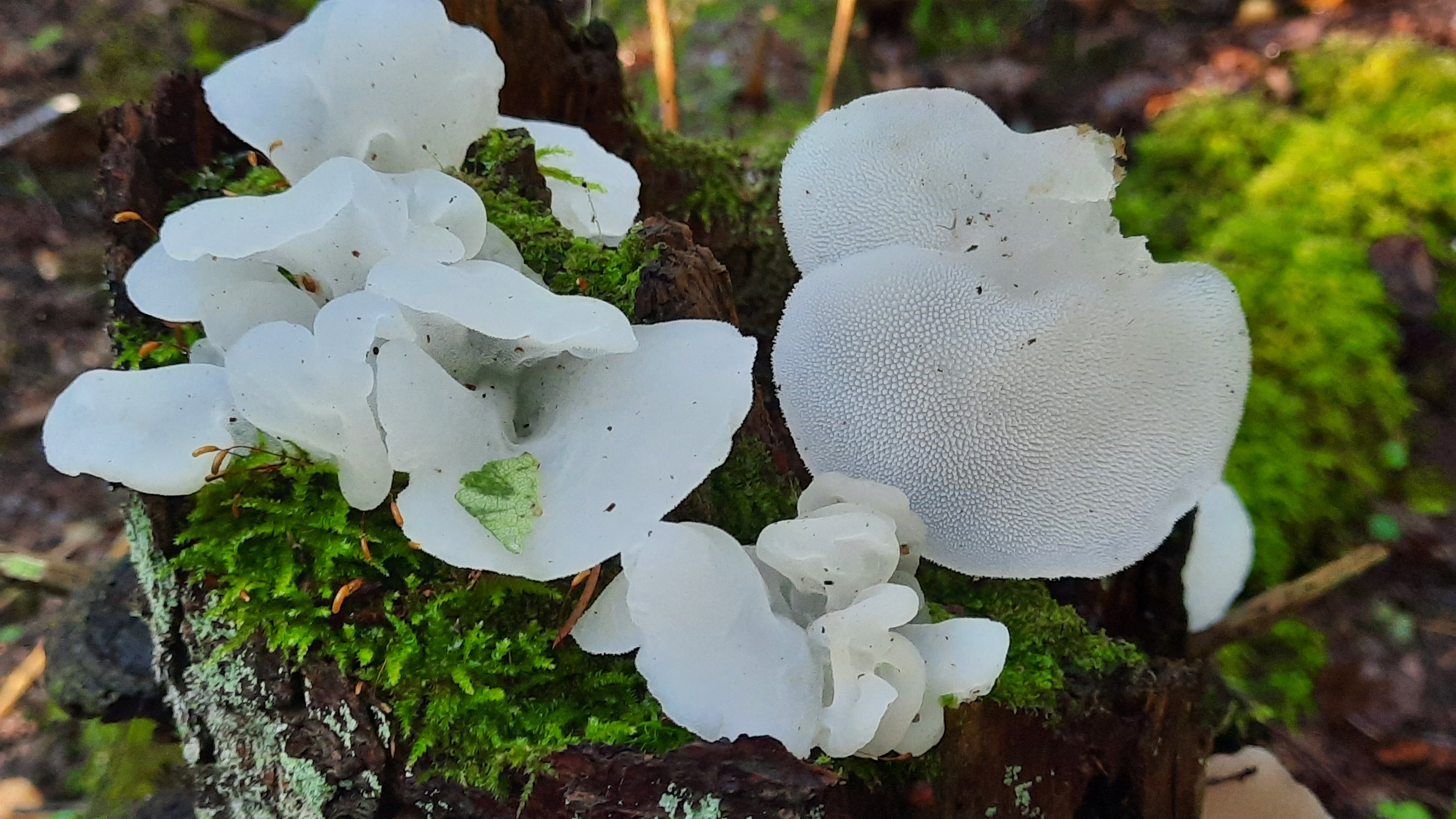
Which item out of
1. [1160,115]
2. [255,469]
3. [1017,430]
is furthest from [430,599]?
[1160,115]

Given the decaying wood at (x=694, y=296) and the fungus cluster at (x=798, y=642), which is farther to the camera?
the decaying wood at (x=694, y=296)

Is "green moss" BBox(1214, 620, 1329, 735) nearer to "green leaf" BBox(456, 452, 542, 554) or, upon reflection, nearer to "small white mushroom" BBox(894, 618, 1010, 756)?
"small white mushroom" BBox(894, 618, 1010, 756)

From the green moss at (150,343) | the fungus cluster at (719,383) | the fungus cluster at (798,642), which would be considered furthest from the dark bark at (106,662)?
the fungus cluster at (798,642)

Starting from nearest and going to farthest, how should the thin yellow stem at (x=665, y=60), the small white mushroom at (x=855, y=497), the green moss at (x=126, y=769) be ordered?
the small white mushroom at (x=855, y=497), the green moss at (x=126, y=769), the thin yellow stem at (x=665, y=60)

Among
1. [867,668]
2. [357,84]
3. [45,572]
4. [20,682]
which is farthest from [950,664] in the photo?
[20,682]

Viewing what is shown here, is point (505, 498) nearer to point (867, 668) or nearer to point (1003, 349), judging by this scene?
point (867, 668)

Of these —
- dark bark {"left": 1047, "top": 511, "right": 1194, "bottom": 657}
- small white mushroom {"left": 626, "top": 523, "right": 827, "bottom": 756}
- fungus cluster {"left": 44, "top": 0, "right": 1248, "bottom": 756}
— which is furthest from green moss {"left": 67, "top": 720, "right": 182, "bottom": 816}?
dark bark {"left": 1047, "top": 511, "right": 1194, "bottom": 657}

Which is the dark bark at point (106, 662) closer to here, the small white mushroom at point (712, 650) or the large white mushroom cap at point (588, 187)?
the large white mushroom cap at point (588, 187)
